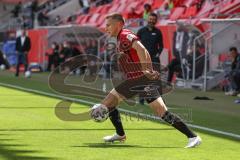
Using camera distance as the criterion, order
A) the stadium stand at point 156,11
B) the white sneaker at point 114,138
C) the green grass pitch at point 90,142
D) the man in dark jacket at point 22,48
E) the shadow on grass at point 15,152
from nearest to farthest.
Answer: the shadow on grass at point 15,152 < the green grass pitch at point 90,142 < the white sneaker at point 114,138 < the stadium stand at point 156,11 < the man in dark jacket at point 22,48

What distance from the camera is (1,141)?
30.6 ft

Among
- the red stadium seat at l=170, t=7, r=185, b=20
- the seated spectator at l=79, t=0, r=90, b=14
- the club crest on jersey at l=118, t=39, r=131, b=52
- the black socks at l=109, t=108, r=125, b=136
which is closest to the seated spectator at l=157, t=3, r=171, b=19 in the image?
the red stadium seat at l=170, t=7, r=185, b=20

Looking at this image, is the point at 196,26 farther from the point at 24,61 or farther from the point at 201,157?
the point at 201,157

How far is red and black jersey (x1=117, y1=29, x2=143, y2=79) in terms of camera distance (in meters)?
8.76

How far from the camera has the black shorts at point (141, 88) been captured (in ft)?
29.1

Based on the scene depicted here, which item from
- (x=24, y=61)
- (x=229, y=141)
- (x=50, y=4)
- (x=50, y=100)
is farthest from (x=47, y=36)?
(x=229, y=141)

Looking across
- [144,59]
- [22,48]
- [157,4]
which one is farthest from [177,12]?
[144,59]

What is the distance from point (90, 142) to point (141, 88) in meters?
1.12

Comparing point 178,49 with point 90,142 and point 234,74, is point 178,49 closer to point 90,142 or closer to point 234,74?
point 234,74

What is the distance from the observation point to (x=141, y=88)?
898cm

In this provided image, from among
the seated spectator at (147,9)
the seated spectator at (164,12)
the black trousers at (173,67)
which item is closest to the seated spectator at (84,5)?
the seated spectator at (164,12)

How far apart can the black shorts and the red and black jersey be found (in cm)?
8

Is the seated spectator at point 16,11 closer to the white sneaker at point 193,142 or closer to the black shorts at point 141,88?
the black shorts at point 141,88

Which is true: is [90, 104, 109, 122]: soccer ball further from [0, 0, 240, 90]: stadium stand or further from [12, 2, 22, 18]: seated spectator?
[12, 2, 22, 18]: seated spectator
